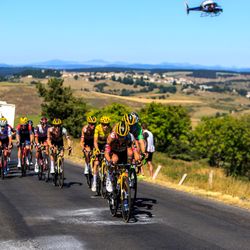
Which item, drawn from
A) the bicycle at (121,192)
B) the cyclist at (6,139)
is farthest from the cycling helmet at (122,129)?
the cyclist at (6,139)

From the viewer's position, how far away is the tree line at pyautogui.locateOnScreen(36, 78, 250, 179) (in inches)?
2763

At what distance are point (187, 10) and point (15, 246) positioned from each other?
40.7 meters

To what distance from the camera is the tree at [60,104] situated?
228 ft

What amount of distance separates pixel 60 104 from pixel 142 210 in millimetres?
59322

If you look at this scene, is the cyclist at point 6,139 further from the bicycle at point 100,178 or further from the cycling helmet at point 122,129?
the cycling helmet at point 122,129

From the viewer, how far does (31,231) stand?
8.65 m

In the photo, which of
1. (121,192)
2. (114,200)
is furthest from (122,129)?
(114,200)

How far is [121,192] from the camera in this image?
31.6 feet

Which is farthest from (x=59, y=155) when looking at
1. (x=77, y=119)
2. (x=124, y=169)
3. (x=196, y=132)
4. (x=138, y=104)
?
(x=138, y=104)

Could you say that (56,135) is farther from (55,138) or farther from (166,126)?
(166,126)

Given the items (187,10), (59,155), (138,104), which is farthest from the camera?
(138,104)

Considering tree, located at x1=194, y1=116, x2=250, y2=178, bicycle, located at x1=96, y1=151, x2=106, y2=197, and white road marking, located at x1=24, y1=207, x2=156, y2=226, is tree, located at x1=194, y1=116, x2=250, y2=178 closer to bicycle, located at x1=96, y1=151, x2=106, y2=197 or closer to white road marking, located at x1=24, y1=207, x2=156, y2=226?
bicycle, located at x1=96, y1=151, x2=106, y2=197

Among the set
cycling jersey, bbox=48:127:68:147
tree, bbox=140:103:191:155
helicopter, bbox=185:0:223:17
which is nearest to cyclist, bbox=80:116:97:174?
cycling jersey, bbox=48:127:68:147

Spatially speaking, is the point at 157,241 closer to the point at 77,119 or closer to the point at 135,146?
the point at 135,146
